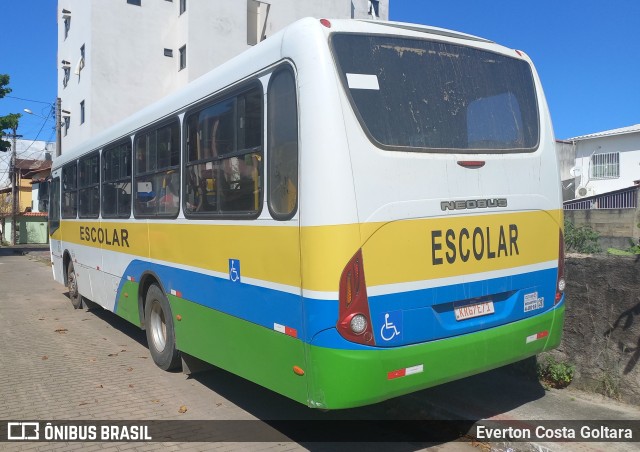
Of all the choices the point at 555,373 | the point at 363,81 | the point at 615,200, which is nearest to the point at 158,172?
the point at 363,81

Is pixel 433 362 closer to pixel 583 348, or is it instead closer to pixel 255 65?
pixel 583 348

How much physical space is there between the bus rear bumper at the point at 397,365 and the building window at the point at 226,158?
1383 mm

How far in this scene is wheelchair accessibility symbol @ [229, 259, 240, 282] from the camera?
470 centimetres

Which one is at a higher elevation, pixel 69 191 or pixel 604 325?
pixel 69 191

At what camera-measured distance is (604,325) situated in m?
5.26

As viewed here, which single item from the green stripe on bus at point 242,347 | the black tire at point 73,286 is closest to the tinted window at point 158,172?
the green stripe on bus at point 242,347

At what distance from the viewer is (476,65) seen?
469 centimetres

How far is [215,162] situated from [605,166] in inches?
1208

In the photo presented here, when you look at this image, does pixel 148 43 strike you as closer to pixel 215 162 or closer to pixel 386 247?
pixel 215 162

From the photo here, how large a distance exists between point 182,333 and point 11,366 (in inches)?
111

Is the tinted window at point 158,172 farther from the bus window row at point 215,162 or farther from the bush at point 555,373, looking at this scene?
the bush at point 555,373

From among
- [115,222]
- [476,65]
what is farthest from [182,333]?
[476,65]

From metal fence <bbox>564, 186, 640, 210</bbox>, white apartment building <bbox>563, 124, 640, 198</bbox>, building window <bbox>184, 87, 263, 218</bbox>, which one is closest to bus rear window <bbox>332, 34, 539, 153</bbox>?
building window <bbox>184, 87, 263, 218</bbox>

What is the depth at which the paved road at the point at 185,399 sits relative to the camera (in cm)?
477
